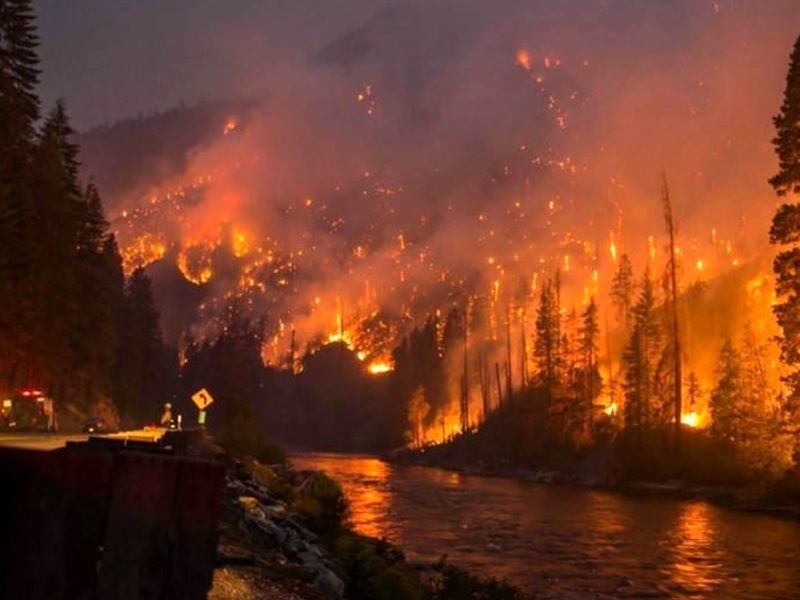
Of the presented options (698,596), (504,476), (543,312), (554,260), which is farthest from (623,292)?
(698,596)

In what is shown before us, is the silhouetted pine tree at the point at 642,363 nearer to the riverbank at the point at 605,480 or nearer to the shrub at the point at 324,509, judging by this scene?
the riverbank at the point at 605,480

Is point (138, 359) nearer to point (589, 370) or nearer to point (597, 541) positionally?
point (589, 370)

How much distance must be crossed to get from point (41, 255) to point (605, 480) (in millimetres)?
55129

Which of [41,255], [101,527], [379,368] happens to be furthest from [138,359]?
[379,368]

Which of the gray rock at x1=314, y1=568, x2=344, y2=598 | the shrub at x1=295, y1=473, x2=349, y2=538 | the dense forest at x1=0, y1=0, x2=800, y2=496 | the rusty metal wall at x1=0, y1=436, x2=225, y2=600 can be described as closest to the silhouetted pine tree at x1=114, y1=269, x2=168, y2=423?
the dense forest at x1=0, y1=0, x2=800, y2=496

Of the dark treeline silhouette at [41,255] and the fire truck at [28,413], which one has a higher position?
the dark treeline silhouette at [41,255]

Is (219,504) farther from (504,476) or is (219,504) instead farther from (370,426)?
(370,426)

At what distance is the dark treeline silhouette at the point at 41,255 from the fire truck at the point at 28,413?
240 inches

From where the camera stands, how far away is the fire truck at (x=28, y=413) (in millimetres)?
38875

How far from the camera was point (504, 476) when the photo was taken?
89000 mm

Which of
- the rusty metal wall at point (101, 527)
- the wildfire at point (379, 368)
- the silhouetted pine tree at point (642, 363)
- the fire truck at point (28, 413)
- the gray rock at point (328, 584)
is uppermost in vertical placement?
the wildfire at point (379, 368)

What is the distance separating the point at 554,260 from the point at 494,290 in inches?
619

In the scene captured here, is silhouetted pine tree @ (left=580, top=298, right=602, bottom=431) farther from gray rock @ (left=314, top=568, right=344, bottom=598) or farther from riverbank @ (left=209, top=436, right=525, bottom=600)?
gray rock @ (left=314, top=568, right=344, bottom=598)

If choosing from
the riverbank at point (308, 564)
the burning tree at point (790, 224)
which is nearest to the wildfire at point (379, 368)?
the burning tree at point (790, 224)
